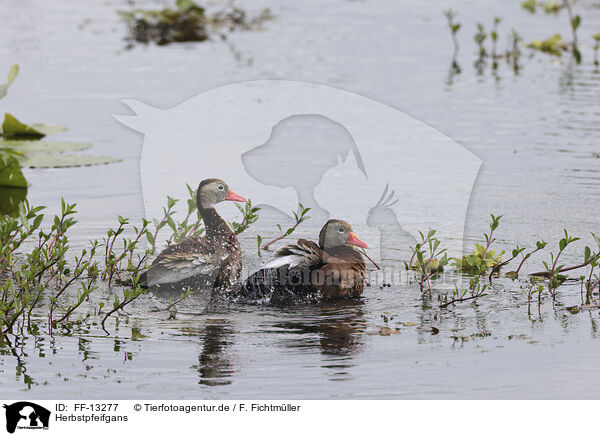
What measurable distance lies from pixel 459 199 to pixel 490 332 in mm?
3505

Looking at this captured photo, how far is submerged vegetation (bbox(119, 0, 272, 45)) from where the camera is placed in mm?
19656

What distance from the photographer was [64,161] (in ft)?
35.9

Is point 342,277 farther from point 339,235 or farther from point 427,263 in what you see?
point 427,263

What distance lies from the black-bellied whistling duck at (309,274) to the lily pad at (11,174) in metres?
3.68

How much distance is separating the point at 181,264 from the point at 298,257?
85 cm

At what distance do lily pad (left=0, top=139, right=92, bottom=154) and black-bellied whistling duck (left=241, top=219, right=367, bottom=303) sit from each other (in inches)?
200

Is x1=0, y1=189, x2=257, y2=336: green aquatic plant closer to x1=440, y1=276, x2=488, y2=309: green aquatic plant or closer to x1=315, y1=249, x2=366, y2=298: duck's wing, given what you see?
x1=315, y1=249, x2=366, y2=298: duck's wing

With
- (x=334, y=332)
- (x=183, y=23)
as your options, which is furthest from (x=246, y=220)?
(x=183, y=23)

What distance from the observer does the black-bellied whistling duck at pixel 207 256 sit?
6938 millimetres

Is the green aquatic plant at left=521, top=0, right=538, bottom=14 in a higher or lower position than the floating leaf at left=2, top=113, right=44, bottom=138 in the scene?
higher

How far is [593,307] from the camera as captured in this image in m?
6.76

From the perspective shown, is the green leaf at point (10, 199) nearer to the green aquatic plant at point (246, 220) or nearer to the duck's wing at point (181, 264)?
the green aquatic plant at point (246, 220)

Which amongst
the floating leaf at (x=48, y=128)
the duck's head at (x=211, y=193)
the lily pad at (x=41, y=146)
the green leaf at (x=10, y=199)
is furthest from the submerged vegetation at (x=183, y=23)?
the duck's head at (x=211, y=193)
